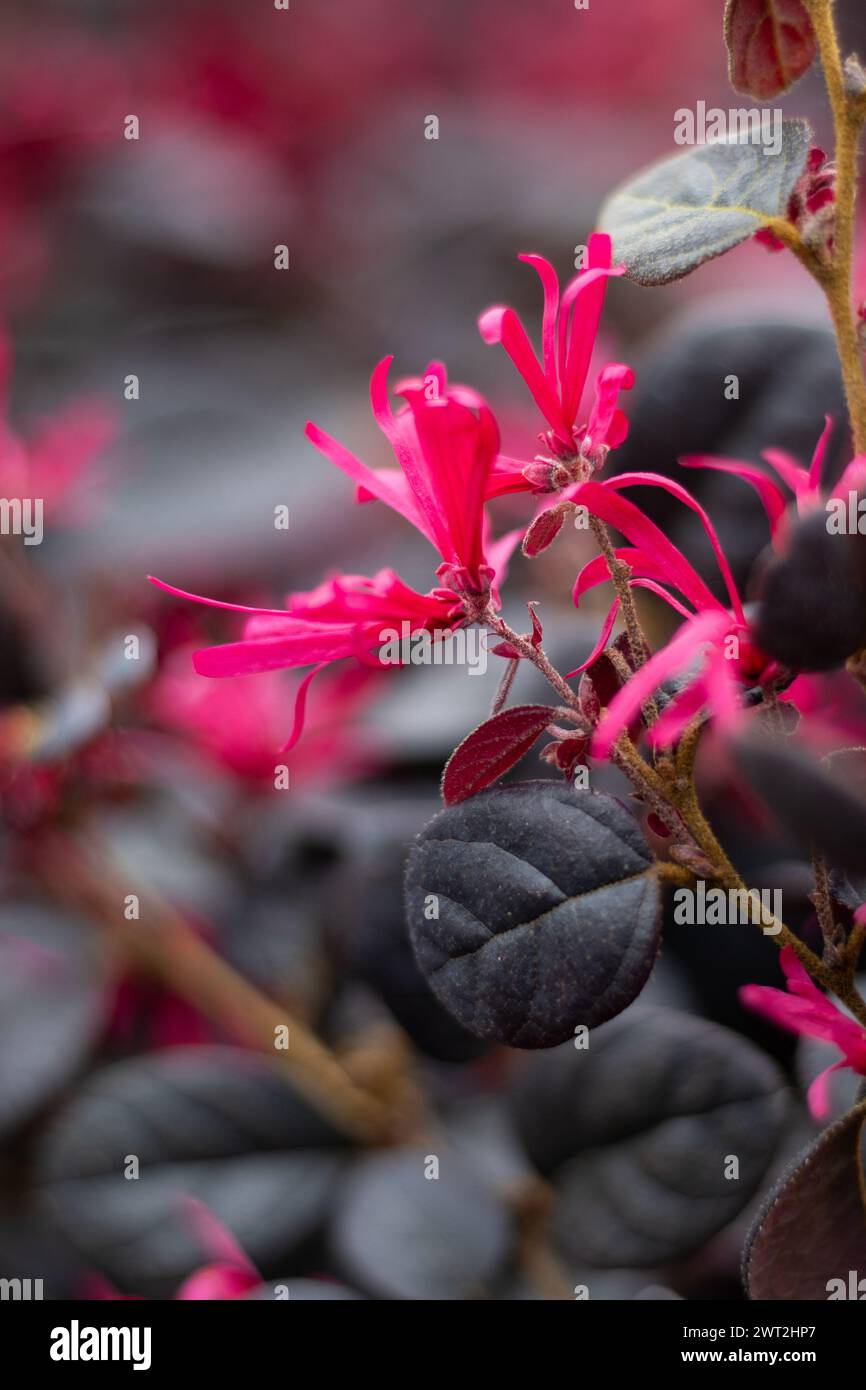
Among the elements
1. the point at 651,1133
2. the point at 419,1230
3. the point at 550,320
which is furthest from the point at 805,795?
the point at 419,1230

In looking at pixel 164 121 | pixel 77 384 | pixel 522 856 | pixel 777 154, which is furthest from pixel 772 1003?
pixel 164 121

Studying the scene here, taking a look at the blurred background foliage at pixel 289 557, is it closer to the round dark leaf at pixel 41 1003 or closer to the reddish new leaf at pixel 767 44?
the round dark leaf at pixel 41 1003

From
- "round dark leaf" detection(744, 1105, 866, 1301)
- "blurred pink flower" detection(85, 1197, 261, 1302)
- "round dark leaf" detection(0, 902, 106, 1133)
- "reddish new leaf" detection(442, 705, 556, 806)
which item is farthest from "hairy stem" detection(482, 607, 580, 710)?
"round dark leaf" detection(0, 902, 106, 1133)

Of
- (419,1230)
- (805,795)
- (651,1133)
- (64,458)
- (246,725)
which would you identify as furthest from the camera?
(64,458)

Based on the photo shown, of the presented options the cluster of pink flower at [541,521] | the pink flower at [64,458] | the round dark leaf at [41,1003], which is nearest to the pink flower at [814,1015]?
the cluster of pink flower at [541,521]

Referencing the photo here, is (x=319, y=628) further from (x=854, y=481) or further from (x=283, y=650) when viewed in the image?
(x=854, y=481)

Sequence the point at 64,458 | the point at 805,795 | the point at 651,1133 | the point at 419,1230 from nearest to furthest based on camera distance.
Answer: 1. the point at 805,795
2. the point at 651,1133
3. the point at 419,1230
4. the point at 64,458
